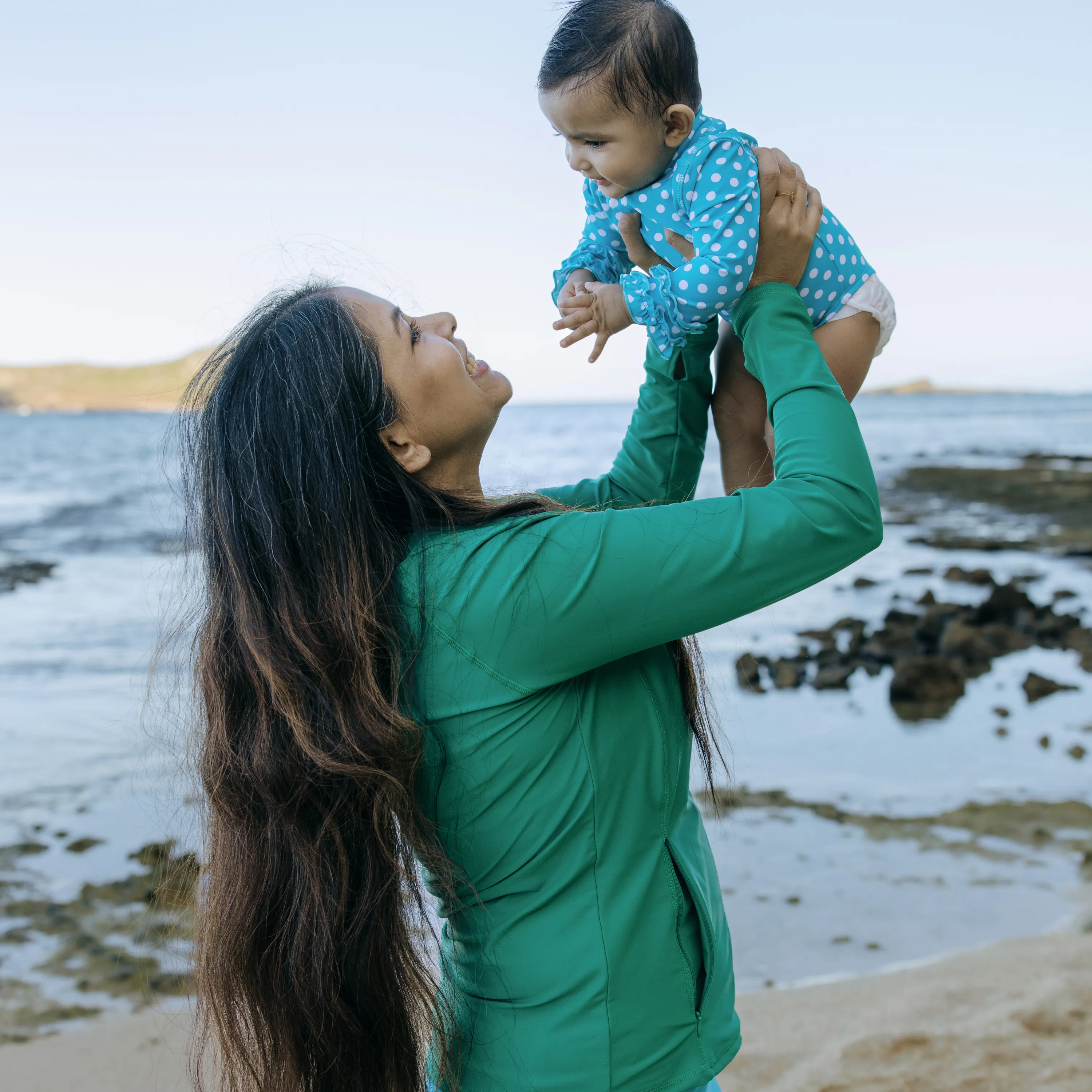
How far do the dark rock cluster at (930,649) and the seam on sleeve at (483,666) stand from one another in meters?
6.23

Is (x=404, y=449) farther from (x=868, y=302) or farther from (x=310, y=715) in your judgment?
(x=868, y=302)

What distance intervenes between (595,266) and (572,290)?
0.51ft

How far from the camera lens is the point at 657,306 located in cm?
198

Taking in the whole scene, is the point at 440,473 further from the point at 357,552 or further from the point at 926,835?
the point at 926,835

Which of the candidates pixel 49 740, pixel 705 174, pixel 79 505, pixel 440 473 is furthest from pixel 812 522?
pixel 79 505

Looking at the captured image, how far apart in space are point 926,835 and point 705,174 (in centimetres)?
427

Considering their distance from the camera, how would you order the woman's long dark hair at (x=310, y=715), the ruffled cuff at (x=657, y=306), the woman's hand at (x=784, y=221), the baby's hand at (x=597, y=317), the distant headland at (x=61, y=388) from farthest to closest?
1. the distant headland at (x=61, y=388)
2. the baby's hand at (x=597, y=317)
3. the ruffled cuff at (x=657, y=306)
4. the woman's hand at (x=784, y=221)
5. the woman's long dark hair at (x=310, y=715)

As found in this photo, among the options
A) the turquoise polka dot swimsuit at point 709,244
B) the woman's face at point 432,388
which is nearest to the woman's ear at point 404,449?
the woman's face at point 432,388

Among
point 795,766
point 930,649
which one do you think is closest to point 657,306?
point 795,766

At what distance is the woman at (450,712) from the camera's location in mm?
1470

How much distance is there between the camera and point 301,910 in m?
1.63

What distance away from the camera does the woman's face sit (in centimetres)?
167

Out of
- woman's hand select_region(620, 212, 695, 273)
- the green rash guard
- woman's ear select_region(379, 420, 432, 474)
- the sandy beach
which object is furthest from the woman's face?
the sandy beach

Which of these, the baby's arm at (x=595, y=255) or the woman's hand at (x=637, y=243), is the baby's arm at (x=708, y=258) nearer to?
the woman's hand at (x=637, y=243)
